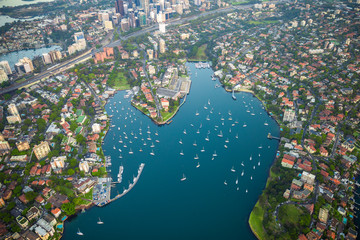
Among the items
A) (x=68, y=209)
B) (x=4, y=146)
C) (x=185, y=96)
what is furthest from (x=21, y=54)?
(x=68, y=209)

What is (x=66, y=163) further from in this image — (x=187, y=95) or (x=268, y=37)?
(x=268, y=37)

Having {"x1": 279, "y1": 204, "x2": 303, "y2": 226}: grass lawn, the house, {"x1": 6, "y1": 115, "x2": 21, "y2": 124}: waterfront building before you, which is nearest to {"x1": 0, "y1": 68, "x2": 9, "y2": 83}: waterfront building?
{"x1": 6, "y1": 115, "x2": 21, "y2": 124}: waterfront building

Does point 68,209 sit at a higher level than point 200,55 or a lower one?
lower

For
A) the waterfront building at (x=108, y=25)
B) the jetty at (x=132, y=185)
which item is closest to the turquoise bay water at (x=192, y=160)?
the jetty at (x=132, y=185)

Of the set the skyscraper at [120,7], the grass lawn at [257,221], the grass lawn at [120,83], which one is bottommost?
the grass lawn at [257,221]

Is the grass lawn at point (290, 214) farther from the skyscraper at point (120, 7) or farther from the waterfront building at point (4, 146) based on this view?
the skyscraper at point (120, 7)

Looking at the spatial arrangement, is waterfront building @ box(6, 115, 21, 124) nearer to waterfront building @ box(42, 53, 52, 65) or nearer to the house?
the house

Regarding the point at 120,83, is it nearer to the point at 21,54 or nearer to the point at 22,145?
the point at 22,145
